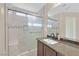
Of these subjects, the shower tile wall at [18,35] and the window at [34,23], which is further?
the shower tile wall at [18,35]

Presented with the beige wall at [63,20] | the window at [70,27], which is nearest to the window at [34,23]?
the beige wall at [63,20]

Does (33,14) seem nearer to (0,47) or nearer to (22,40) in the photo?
(22,40)

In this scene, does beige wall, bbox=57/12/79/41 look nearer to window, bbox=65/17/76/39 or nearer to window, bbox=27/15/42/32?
window, bbox=65/17/76/39

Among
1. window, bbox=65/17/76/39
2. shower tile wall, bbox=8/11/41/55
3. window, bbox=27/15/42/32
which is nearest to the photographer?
window, bbox=65/17/76/39

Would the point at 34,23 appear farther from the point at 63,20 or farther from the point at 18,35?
the point at 63,20

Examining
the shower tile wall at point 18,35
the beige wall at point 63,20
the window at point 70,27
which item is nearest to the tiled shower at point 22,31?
the shower tile wall at point 18,35

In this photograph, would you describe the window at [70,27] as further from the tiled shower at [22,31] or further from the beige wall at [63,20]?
the tiled shower at [22,31]

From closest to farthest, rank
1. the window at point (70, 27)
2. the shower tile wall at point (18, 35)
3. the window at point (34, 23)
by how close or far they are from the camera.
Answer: the window at point (70, 27) → the window at point (34, 23) → the shower tile wall at point (18, 35)

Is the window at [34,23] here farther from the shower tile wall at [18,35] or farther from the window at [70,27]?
the window at [70,27]

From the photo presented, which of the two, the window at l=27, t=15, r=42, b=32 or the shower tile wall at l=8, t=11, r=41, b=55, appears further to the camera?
the shower tile wall at l=8, t=11, r=41, b=55

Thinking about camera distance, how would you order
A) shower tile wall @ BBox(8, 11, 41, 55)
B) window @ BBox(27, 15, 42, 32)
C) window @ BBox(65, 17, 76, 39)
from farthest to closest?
shower tile wall @ BBox(8, 11, 41, 55) → window @ BBox(27, 15, 42, 32) → window @ BBox(65, 17, 76, 39)

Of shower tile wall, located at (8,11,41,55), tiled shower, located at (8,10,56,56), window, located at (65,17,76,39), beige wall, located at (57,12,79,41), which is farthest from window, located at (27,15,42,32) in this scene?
window, located at (65,17,76,39)

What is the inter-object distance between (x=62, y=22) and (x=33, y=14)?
79cm

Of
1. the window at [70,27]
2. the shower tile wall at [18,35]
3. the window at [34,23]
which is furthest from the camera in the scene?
the shower tile wall at [18,35]
